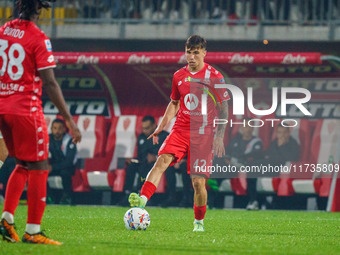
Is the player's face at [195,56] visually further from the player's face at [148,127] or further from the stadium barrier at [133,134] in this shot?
the player's face at [148,127]

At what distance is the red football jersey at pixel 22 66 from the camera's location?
657 centimetres

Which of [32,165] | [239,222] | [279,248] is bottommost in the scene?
[239,222]

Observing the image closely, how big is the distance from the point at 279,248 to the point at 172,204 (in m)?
8.29

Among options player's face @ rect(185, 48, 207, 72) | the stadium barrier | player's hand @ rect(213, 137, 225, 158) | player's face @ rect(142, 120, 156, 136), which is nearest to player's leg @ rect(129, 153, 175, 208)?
player's hand @ rect(213, 137, 225, 158)

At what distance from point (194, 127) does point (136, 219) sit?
1.26 m

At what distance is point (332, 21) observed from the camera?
52.0 ft

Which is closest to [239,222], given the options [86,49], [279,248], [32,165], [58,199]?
[279,248]

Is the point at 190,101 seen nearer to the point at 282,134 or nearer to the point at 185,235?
the point at 185,235

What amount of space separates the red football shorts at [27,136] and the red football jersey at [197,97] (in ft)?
8.99

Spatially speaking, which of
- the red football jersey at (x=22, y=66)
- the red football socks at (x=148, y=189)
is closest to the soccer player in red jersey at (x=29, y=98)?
the red football jersey at (x=22, y=66)

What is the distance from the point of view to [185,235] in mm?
8320

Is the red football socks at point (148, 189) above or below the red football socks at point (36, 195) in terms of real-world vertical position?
below

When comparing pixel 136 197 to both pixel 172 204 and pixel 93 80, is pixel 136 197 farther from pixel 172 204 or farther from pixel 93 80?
pixel 93 80

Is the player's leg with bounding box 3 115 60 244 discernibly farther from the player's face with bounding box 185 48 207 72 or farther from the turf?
the player's face with bounding box 185 48 207 72
